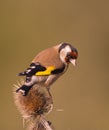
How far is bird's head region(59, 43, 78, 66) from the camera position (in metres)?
5.25

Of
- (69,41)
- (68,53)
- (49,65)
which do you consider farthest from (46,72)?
(69,41)

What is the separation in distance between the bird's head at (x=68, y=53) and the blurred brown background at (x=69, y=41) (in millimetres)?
3113

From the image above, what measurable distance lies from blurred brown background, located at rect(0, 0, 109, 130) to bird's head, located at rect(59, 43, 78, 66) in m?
3.11

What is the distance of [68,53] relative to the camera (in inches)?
207

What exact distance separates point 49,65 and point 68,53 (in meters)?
0.15

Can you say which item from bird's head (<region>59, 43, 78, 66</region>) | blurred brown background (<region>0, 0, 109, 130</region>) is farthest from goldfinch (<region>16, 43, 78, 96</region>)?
blurred brown background (<region>0, 0, 109, 130</region>)

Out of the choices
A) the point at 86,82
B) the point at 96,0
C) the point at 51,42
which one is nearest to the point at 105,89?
the point at 86,82

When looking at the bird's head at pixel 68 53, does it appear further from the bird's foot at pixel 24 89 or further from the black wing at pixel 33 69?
the bird's foot at pixel 24 89

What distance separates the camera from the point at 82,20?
10469 millimetres

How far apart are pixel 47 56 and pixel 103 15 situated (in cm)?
557

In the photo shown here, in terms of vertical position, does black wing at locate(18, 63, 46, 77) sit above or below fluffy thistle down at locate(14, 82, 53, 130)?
above

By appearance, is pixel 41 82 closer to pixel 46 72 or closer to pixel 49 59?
pixel 46 72

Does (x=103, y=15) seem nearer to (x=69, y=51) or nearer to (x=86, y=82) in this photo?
(x=86, y=82)

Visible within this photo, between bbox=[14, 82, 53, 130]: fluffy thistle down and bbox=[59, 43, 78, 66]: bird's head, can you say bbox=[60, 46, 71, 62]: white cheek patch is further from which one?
bbox=[14, 82, 53, 130]: fluffy thistle down
